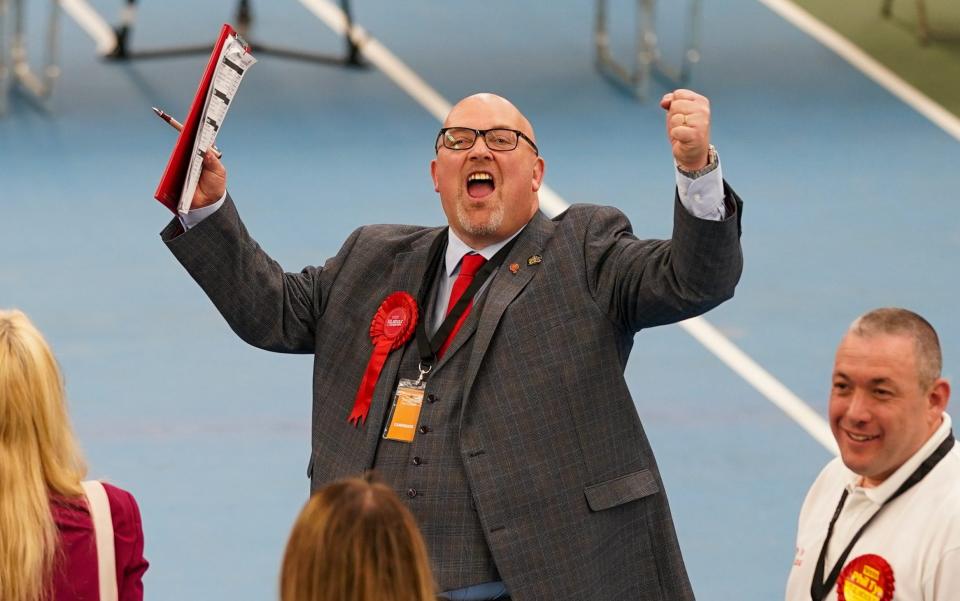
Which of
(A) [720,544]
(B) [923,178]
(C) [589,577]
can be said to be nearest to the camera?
(C) [589,577]

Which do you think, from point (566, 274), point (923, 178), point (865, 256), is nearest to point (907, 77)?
point (923, 178)

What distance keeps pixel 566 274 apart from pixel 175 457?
12.5 ft

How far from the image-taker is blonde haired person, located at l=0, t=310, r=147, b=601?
12.7 ft

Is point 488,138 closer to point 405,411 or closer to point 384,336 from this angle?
point 384,336

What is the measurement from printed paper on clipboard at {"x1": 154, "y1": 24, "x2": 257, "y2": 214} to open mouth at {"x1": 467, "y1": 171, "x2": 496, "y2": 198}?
716 millimetres

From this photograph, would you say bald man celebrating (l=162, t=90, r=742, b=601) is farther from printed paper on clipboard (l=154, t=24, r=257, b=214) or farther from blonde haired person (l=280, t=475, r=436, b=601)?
blonde haired person (l=280, t=475, r=436, b=601)

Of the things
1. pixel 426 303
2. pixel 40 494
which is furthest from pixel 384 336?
pixel 40 494

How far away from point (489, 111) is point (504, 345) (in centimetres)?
71

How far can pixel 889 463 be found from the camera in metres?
4.09

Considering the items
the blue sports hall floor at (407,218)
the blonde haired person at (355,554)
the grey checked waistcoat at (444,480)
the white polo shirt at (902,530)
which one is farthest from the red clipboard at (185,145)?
the blue sports hall floor at (407,218)

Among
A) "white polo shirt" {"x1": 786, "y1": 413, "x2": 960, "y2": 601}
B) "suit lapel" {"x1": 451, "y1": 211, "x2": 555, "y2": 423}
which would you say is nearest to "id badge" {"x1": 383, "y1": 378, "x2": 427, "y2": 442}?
"suit lapel" {"x1": 451, "y1": 211, "x2": 555, "y2": 423}

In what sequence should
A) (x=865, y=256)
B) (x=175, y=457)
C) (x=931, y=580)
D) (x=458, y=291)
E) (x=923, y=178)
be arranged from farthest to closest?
1. (x=923, y=178)
2. (x=865, y=256)
3. (x=175, y=457)
4. (x=458, y=291)
5. (x=931, y=580)

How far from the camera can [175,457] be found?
26.2 feet

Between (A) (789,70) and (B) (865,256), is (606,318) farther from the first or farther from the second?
(A) (789,70)
